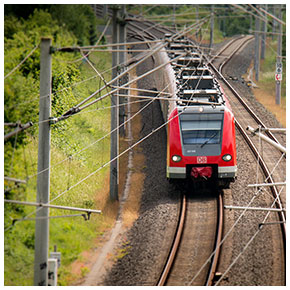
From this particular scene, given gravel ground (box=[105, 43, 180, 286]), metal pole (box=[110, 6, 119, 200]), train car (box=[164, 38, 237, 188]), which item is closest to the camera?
gravel ground (box=[105, 43, 180, 286])

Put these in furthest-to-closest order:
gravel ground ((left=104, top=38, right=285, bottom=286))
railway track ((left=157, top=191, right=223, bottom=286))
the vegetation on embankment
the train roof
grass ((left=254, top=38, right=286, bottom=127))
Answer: grass ((left=254, top=38, right=286, bottom=127))
the train roof
the vegetation on embankment
gravel ground ((left=104, top=38, right=285, bottom=286))
railway track ((left=157, top=191, right=223, bottom=286))

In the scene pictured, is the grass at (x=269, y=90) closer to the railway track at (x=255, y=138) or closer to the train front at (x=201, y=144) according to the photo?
the railway track at (x=255, y=138)

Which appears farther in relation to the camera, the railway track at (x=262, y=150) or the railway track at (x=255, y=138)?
the railway track at (x=255, y=138)

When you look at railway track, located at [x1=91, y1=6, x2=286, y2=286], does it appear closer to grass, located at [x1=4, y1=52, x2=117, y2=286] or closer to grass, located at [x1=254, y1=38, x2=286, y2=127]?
grass, located at [x1=4, y1=52, x2=117, y2=286]

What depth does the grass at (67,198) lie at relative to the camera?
1728cm

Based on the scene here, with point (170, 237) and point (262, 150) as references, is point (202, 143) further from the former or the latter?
point (262, 150)

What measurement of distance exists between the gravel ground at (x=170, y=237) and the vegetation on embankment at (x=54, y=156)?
Result: 1498 millimetres

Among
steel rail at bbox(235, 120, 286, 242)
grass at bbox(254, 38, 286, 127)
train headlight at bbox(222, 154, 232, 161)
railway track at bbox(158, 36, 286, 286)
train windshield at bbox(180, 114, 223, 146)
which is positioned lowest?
railway track at bbox(158, 36, 286, 286)

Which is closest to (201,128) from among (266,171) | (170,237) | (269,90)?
(170,237)

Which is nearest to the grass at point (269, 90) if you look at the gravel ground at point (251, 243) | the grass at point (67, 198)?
the gravel ground at point (251, 243)

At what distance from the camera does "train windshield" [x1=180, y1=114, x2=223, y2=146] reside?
20031 mm

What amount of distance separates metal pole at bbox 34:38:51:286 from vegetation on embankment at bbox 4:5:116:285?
0.76 metres

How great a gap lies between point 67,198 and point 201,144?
16.1 feet

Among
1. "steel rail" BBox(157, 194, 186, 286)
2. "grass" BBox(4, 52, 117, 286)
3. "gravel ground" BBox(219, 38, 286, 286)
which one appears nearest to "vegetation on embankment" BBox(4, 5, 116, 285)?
"grass" BBox(4, 52, 117, 286)
